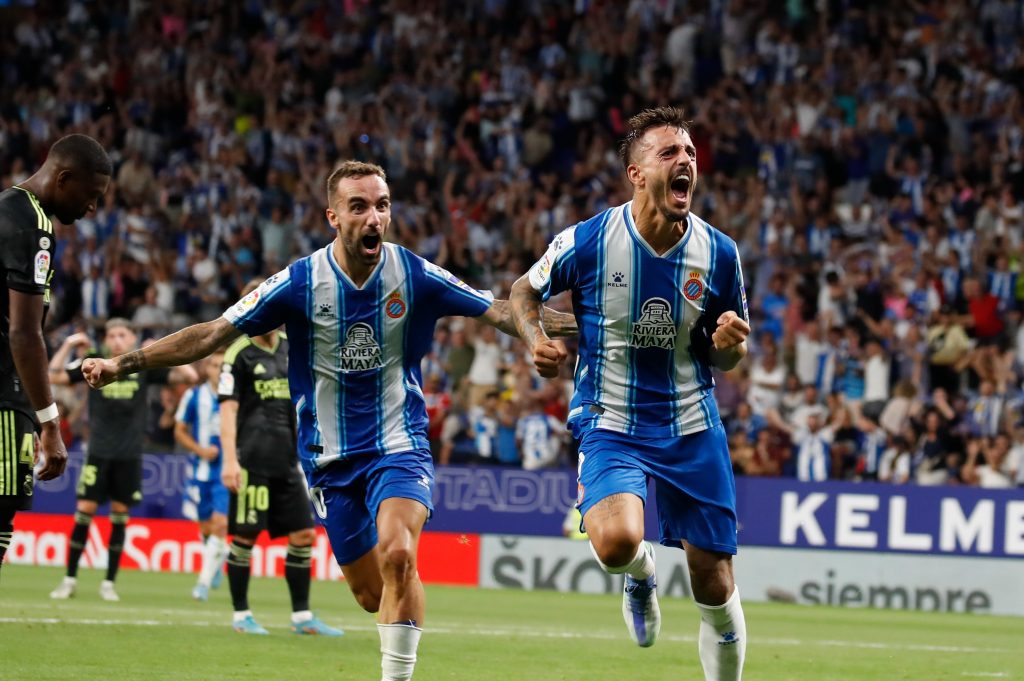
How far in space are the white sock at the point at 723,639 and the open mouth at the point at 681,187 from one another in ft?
6.00

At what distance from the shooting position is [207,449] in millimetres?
16438

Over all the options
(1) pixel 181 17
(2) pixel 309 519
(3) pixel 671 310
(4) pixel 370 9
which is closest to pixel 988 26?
(4) pixel 370 9

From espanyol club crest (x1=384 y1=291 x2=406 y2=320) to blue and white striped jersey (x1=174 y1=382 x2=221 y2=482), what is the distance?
9.27m

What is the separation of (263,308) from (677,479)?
7.32 ft

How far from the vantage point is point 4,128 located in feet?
92.5

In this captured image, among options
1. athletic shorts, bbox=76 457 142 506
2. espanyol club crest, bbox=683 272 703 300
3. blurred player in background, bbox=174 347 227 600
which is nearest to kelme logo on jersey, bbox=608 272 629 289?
espanyol club crest, bbox=683 272 703 300

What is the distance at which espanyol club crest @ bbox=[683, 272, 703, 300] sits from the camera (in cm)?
734

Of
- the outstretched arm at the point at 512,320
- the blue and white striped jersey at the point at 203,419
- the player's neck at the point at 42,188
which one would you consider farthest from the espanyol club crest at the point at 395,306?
the blue and white striped jersey at the point at 203,419

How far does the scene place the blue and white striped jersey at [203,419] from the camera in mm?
16766

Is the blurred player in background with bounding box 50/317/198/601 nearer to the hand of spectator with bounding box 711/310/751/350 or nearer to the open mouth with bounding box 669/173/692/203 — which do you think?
the open mouth with bounding box 669/173/692/203

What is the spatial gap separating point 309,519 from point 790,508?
26.1 ft

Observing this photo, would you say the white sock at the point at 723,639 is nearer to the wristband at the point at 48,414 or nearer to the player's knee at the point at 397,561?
the player's knee at the point at 397,561

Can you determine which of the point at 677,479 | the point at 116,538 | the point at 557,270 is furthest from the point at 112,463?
the point at 677,479

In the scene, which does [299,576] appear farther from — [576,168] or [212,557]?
[576,168]
